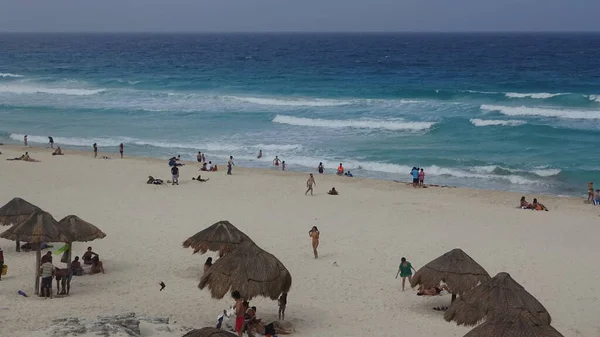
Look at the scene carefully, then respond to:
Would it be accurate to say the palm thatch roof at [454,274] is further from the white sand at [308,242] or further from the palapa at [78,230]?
the palapa at [78,230]

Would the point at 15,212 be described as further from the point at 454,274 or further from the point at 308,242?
the point at 454,274

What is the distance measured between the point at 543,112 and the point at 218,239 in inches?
1369

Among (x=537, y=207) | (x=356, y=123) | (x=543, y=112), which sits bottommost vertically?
(x=537, y=207)

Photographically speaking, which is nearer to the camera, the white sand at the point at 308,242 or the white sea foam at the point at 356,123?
the white sand at the point at 308,242

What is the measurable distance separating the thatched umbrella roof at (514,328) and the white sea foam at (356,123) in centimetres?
3091

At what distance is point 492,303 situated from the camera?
11508 millimetres

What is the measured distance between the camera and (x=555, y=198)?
2548cm

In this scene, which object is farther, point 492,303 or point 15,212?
point 15,212

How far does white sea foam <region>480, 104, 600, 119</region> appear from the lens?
43.7 metres

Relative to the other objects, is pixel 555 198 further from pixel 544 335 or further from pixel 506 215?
pixel 544 335

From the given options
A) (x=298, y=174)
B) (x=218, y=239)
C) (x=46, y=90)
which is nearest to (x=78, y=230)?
(x=218, y=239)

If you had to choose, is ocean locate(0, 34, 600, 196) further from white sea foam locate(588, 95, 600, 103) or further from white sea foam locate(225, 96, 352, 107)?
white sea foam locate(588, 95, 600, 103)

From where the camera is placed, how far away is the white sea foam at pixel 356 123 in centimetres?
4050

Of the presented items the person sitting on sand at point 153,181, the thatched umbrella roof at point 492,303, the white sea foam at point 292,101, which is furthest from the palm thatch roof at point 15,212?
the white sea foam at point 292,101
